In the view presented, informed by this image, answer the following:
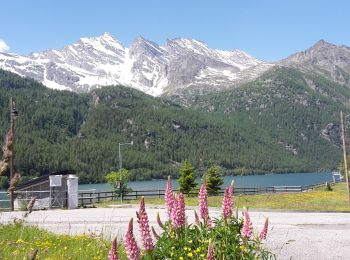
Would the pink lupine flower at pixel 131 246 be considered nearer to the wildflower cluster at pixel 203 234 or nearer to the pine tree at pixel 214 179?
the wildflower cluster at pixel 203 234

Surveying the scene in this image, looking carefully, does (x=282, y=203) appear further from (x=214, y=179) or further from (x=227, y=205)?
(x=227, y=205)

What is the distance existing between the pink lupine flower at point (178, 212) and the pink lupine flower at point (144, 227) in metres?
0.53

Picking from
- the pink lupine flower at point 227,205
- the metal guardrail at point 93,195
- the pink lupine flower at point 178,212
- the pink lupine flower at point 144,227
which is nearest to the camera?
the pink lupine flower at point 144,227

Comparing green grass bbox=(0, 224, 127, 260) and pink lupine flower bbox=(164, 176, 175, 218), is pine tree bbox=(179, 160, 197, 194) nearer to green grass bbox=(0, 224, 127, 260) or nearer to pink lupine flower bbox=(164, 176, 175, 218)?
green grass bbox=(0, 224, 127, 260)

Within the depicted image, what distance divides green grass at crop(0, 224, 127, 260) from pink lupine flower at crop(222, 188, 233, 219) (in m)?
3.67

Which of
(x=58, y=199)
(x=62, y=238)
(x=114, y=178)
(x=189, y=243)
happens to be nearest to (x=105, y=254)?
(x=62, y=238)

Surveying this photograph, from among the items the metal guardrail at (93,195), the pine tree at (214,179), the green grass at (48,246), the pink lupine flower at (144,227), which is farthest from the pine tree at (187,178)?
the pink lupine flower at (144,227)

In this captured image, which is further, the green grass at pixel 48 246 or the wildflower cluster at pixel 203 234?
the green grass at pixel 48 246

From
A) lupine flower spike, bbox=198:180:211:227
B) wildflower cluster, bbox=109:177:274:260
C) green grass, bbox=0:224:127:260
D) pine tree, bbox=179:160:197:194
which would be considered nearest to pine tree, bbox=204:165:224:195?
pine tree, bbox=179:160:197:194

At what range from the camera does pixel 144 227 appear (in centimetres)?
446

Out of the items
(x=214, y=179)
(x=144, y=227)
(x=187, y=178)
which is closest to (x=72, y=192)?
(x=187, y=178)

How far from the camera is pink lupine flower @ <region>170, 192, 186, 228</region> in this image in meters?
5.03

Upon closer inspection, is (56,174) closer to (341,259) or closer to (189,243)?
(341,259)

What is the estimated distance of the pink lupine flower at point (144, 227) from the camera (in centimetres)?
430
